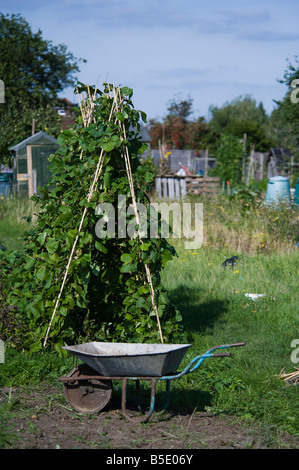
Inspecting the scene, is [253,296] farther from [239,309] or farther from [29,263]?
[29,263]

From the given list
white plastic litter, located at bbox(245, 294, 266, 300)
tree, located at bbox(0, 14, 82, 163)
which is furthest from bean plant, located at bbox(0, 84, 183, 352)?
tree, located at bbox(0, 14, 82, 163)

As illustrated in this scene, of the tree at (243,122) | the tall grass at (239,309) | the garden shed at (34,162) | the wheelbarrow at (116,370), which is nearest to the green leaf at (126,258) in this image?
the wheelbarrow at (116,370)

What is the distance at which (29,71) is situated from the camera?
25203 millimetres

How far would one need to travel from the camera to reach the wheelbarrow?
12.3ft

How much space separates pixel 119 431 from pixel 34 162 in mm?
12920

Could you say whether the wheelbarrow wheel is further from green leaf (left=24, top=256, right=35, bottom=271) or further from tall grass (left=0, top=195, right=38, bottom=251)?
tall grass (left=0, top=195, right=38, bottom=251)

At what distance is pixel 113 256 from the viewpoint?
210 inches

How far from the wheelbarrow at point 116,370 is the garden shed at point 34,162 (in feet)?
38.0

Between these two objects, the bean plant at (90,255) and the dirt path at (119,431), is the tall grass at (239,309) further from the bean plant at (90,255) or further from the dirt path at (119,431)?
the bean plant at (90,255)

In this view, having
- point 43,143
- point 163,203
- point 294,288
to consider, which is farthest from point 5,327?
point 43,143

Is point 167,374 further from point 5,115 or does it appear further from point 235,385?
point 5,115

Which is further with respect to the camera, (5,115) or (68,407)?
(5,115)

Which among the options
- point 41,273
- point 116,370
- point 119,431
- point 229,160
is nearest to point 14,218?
point 41,273
